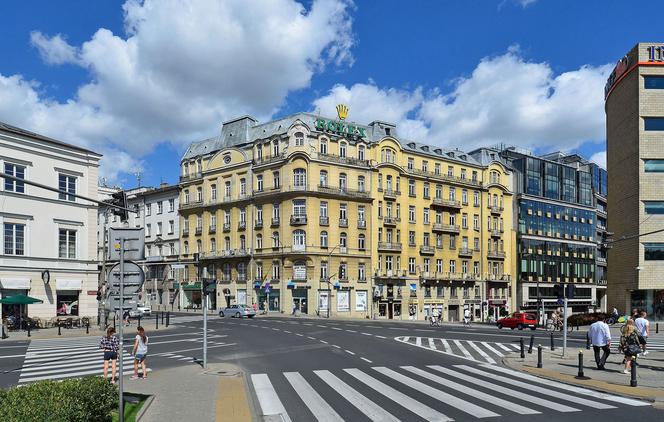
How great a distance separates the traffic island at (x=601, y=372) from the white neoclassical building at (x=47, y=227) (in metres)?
33.2

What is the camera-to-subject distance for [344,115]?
7606 centimetres

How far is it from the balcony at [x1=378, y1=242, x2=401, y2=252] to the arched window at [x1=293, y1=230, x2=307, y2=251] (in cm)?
1042

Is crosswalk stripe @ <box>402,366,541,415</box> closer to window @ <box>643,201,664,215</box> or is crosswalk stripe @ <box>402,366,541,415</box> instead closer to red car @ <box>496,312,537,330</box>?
red car @ <box>496,312,537,330</box>

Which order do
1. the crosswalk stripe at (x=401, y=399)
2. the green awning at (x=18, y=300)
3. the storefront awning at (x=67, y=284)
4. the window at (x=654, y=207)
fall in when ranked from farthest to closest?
the window at (x=654, y=207)
the storefront awning at (x=67, y=284)
the green awning at (x=18, y=300)
the crosswalk stripe at (x=401, y=399)

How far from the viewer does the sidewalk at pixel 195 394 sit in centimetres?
1289

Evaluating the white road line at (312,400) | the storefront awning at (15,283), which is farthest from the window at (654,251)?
the storefront awning at (15,283)

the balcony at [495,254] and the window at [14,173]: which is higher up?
the window at [14,173]

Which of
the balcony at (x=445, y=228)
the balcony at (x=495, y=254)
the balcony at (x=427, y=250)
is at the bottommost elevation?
the balcony at (x=495, y=254)

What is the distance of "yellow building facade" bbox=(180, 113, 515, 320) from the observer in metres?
68.8

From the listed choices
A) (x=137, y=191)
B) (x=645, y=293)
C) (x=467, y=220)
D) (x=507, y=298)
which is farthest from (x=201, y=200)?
(x=645, y=293)

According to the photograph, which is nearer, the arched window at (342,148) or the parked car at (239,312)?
the parked car at (239,312)

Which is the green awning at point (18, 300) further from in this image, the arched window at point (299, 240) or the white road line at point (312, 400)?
the arched window at point (299, 240)

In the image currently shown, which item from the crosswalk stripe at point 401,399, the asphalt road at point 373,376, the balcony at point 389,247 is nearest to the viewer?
the crosswalk stripe at point 401,399

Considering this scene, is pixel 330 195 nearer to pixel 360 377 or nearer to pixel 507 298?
pixel 507 298
